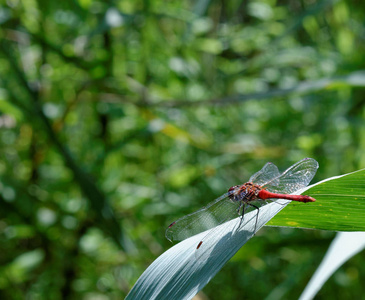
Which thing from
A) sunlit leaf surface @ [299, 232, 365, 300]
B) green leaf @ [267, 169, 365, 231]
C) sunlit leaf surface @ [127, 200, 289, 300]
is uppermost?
sunlit leaf surface @ [127, 200, 289, 300]

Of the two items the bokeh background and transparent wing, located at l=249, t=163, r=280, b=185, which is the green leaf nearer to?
transparent wing, located at l=249, t=163, r=280, b=185

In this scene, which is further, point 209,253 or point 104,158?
point 104,158

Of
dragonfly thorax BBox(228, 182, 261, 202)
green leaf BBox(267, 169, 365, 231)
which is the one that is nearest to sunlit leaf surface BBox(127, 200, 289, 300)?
green leaf BBox(267, 169, 365, 231)

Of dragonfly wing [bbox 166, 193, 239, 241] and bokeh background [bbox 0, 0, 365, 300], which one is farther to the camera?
bokeh background [bbox 0, 0, 365, 300]

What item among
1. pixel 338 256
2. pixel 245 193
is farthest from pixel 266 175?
pixel 338 256

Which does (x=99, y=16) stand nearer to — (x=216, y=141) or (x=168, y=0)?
(x=168, y=0)

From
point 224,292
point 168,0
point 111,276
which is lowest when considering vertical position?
point 224,292

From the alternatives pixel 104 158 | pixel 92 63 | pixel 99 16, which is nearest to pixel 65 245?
pixel 104 158

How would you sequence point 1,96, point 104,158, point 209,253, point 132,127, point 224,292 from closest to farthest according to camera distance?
point 209,253 < point 1,96 < point 104,158 < point 132,127 < point 224,292
